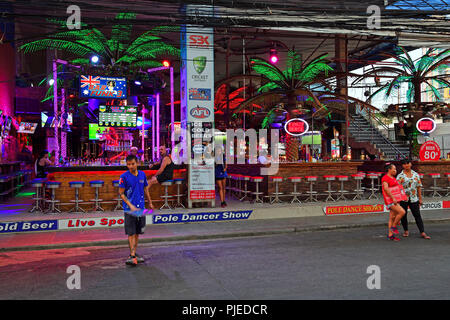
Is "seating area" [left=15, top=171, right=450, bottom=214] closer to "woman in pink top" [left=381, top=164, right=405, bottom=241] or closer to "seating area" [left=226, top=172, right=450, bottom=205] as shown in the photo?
"seating area" [left=226, top=172, right=450, bottom=205]

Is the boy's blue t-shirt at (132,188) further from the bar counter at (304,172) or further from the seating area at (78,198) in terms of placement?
the bar counter at (304,172)

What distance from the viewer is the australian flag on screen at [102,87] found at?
543 inches

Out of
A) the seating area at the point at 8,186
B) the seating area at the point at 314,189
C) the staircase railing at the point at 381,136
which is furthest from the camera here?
the staircase railing at the point at 381,136

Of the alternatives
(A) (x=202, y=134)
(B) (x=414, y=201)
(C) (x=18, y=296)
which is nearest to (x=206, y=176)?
(A) (x=202, y=134)

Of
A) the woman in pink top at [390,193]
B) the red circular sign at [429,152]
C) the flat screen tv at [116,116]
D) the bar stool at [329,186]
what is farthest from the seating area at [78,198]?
the red circular sign at [429,152]

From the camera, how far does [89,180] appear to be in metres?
13.3

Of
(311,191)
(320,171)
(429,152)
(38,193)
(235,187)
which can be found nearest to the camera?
(38,193)

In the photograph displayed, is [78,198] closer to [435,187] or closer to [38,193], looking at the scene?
[38,193]

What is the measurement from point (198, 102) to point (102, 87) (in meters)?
3.69

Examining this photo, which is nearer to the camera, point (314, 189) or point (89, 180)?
point (89, 180)

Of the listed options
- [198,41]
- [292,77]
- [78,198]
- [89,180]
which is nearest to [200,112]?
[198,41]

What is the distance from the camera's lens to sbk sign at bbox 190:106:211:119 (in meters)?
12.8

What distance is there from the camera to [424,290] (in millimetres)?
5422

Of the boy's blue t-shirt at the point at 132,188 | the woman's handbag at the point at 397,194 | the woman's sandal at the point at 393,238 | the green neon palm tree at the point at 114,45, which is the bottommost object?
the woman's sandal at the point at 393,238
